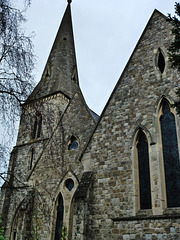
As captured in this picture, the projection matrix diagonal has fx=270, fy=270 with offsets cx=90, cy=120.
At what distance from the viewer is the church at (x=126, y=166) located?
8.14m

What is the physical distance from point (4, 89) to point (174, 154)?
5502 millimetres

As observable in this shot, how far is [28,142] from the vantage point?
66.6ft

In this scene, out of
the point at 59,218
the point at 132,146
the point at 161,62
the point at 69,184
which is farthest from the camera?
the point at 69,184

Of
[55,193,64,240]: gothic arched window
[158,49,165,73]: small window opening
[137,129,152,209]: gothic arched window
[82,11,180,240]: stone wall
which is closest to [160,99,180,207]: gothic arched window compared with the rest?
[82,11,180,240]: stone wall

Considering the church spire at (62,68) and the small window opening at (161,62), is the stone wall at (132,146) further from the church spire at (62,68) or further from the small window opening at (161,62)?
the church spire at (62,68)

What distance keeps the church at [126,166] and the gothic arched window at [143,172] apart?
0.10ft

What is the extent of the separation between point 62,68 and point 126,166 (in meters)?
16.1

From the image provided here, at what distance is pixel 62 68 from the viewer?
23.7m

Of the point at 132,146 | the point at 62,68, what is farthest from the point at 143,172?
the point at 62,68

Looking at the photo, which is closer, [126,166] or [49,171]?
[126,166]

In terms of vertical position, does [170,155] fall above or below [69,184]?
above

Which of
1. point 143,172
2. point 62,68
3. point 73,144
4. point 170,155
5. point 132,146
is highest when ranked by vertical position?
point 62,68

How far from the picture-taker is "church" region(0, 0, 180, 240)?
8.14m

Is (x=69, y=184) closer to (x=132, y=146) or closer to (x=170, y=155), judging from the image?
(x=132, y=146)
